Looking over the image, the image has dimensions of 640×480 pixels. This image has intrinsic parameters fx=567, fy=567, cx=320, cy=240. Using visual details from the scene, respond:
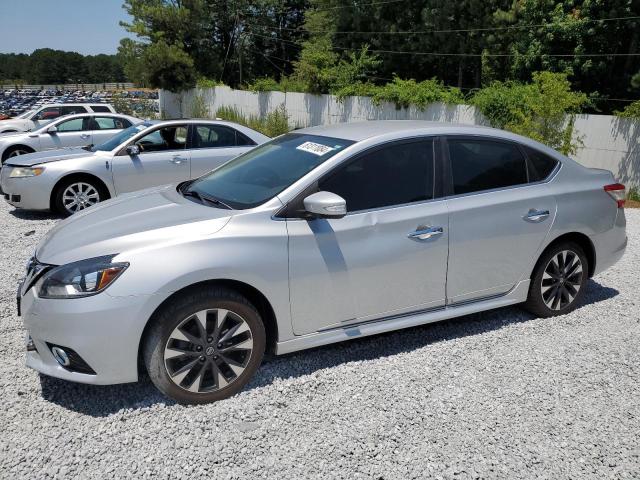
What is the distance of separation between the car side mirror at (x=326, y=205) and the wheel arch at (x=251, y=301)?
613 millimetres

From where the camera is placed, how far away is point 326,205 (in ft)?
11.4

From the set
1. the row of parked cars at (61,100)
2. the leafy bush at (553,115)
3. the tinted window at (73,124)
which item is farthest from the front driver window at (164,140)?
the row of parked cars at (61,100)

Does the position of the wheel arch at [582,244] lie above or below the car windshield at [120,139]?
below

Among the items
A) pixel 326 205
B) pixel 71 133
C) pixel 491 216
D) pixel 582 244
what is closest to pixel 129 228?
pixel 326 205

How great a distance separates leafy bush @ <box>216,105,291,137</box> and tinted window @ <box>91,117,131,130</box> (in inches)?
429

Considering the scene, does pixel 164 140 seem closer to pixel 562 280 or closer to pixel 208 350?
pixel 208 350

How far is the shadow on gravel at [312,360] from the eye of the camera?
11.5 feet

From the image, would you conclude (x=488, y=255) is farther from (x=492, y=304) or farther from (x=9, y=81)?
(x=9, y=81)

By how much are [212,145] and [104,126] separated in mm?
5246

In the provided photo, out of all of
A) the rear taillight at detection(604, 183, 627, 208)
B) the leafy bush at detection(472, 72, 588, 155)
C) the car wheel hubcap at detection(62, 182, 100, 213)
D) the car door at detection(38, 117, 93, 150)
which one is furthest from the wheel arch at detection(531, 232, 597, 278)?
the car door at detection(38, 117, 93, 150)

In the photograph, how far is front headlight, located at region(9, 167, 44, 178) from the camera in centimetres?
841

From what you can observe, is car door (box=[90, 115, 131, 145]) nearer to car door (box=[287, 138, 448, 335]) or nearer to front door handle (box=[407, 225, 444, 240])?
car door (box=[287, 138, 448, 335])

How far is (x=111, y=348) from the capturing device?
3.18m

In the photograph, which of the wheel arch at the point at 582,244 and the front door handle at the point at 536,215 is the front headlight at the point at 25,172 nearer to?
the front door handle at the point at 536,215
